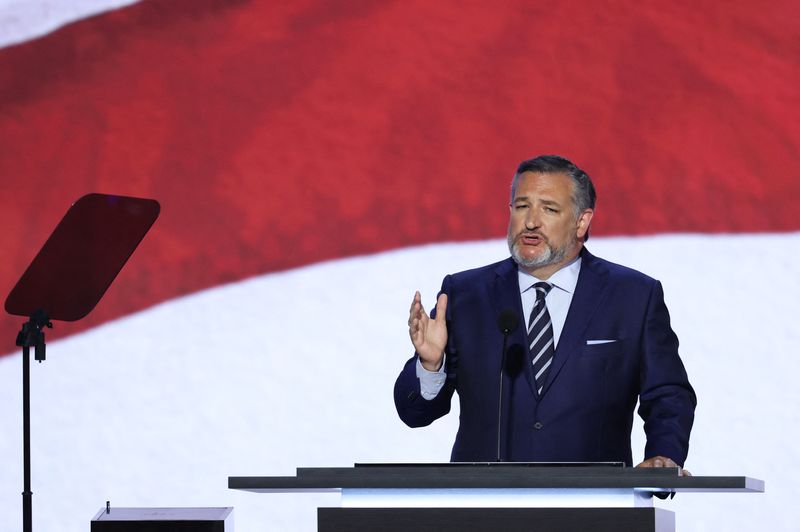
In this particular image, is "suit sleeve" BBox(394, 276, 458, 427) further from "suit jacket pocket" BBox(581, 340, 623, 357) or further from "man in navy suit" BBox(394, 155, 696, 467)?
"suit jacket pocket" BBox(581, 340, 623, 357)

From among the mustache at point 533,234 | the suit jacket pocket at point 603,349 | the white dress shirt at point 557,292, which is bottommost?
the suit jacket pocket at point 603,349

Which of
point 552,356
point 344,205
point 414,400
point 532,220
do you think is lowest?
point 414,400

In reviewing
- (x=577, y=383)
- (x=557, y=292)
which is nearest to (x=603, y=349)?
(x=577, y=383)

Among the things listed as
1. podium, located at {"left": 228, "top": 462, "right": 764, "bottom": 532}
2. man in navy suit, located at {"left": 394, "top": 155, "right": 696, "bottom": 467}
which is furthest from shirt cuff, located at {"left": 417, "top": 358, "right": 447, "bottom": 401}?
podium, located at {"left": 228, "top": 462, "right": 764, "bottom": 532}

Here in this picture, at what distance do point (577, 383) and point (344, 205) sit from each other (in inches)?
59.5

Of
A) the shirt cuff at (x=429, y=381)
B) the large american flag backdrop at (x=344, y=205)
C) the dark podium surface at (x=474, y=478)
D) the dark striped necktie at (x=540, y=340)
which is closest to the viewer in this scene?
the dark podium surface at (x=474, y=478)

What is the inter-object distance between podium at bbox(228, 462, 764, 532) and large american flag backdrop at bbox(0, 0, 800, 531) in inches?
72.6

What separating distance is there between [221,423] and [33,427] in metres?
0.67

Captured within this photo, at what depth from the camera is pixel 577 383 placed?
267 cm

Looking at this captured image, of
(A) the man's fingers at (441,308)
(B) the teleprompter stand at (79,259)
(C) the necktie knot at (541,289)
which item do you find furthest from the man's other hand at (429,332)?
(B) the teleprompter stand at (79,259)

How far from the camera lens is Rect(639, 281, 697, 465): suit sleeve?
253cm

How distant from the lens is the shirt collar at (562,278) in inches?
112

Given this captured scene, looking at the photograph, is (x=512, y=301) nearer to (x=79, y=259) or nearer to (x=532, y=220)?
(x=532, y=220)

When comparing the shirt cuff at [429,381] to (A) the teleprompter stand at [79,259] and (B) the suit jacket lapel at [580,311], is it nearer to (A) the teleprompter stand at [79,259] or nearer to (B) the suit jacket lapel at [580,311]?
(B) the suit jacket lapel at [580,311]
